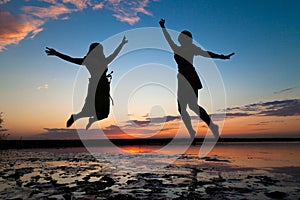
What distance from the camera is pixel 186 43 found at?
8.05 metres

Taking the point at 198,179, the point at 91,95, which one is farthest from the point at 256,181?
the point at 91,95

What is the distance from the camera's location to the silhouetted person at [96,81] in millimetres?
8047

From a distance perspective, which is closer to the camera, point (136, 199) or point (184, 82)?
point (136, 199)

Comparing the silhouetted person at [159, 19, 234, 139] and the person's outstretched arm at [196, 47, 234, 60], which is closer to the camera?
the silhouetted person at [159, 19, 234, 139]

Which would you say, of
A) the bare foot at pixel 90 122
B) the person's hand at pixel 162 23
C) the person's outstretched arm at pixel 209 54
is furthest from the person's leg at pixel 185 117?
the bare foot at pixel 90 122

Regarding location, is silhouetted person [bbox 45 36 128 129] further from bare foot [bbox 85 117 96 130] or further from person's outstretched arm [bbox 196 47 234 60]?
person's outstretched arm [bbox 196 47 234 60]

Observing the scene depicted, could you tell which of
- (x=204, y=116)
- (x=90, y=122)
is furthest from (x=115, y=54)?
(x=204, y=116)

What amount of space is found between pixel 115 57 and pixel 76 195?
4.03 metres

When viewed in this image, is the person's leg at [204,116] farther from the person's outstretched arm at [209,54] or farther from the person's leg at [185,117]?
the person's outstretched arm at [209,54]

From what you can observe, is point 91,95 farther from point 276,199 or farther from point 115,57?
point 276,199

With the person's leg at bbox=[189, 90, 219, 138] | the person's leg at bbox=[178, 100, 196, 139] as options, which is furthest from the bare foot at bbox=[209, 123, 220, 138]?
the person's leg at bbox=[178, 100, 196, 139]

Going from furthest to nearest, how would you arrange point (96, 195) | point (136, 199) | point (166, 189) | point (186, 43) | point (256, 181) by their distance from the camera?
point (256, 181) → point (186, 43) → point (166, 189) → point (96, 195) → point (136, 199)

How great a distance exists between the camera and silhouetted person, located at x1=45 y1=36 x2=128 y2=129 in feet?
26.4

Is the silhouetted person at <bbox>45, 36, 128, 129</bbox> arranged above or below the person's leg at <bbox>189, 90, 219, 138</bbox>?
above
